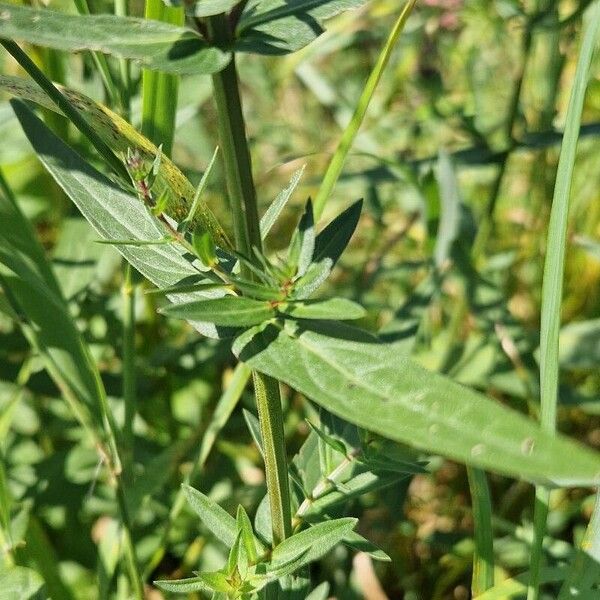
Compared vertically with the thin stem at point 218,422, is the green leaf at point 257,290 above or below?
above

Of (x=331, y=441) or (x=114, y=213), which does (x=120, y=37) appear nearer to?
(x=114, y=213)

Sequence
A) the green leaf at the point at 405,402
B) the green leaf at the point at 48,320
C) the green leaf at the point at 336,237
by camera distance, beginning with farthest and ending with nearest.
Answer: the green leaf at the point at 48,320 → the green leaf at the point at 336,237 → the green leaf at the point at 405,402

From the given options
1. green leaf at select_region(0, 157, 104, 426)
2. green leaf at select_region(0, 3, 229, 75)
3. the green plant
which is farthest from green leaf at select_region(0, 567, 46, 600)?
green leaf at select_region(0, 3, 229, 75)

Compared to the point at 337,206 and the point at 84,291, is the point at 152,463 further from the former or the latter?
the point at 337,206

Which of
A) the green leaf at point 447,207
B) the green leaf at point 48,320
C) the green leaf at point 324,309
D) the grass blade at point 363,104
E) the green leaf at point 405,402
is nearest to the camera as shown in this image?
the green leaf at point 405,402

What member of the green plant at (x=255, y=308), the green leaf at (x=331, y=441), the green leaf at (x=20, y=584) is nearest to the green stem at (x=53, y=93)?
the green plant at (x=255, y=308)

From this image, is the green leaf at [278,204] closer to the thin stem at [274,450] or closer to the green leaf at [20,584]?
the thin stem at [274,450]

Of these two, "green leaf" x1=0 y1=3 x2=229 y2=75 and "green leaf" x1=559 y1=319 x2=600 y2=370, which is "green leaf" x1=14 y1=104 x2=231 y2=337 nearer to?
"green leaf" x1=0 y1=3 x2=229 y2=75

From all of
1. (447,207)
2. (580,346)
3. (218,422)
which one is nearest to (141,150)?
(218,422)
